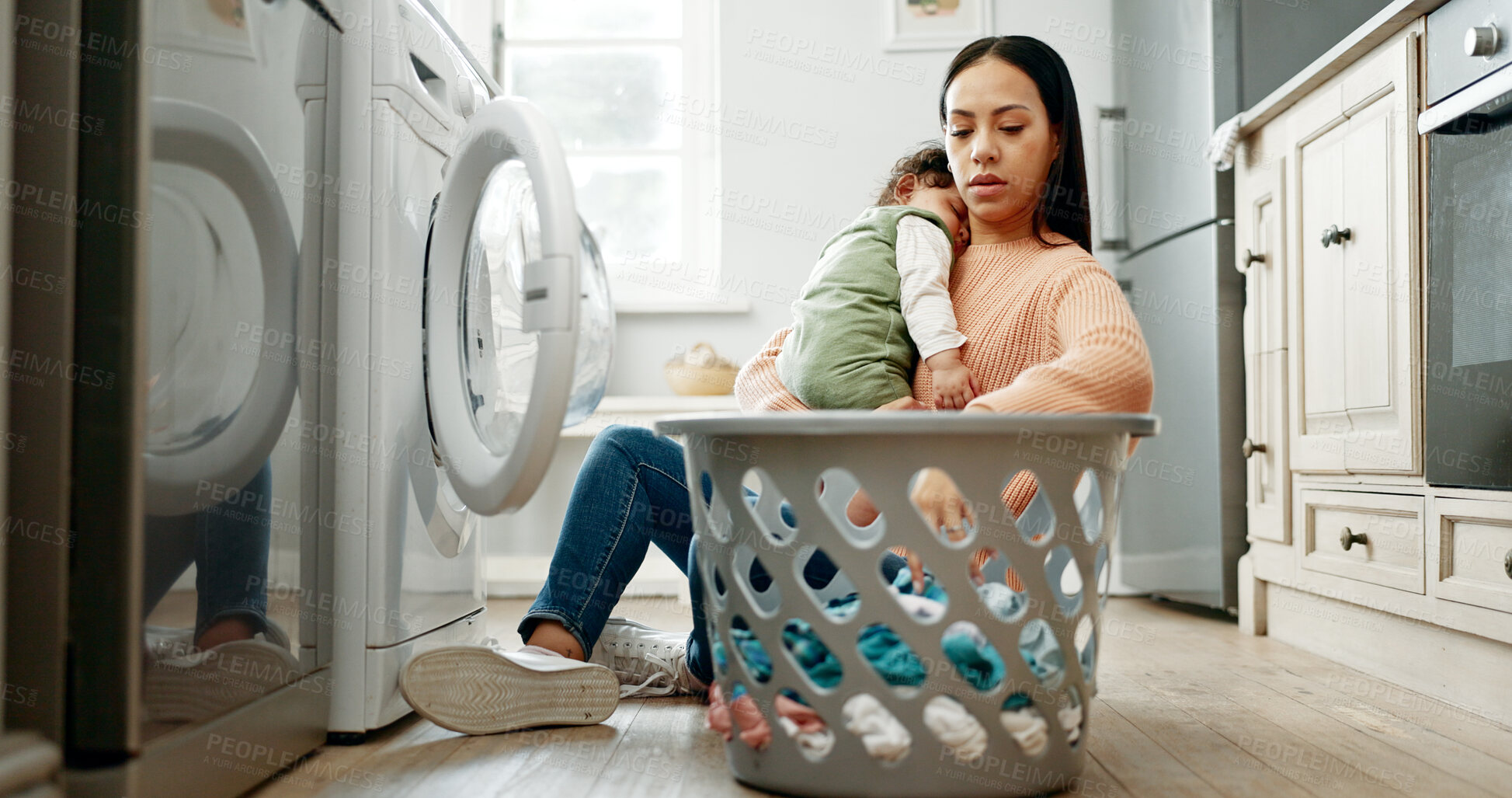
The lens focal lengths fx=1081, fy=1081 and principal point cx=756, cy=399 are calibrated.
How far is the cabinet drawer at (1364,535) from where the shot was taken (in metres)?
1.46

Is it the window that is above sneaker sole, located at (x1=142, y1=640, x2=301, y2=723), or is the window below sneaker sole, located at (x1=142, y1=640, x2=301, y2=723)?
above

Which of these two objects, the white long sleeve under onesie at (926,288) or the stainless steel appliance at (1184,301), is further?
the stainless steel appliance at (1184,301)

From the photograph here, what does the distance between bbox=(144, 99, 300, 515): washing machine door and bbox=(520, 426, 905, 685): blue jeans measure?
14.7 inches

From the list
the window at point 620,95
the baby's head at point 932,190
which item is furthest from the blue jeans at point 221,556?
the window at point 620,95

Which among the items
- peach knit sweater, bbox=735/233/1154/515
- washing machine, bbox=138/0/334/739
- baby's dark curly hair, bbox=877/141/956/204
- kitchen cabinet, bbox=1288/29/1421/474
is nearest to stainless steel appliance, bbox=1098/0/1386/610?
kitchen cabinet, bbox=1288/29/1421/474

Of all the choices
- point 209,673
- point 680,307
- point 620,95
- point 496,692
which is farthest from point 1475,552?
point 620,95

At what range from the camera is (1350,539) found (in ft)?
5.24

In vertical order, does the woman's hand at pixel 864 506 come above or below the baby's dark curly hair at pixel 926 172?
below

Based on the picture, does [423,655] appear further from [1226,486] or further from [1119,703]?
[1226,486]

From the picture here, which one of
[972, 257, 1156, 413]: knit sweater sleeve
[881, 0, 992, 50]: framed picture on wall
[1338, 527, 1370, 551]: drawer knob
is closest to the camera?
[972, 257, 1156, 413]: knit sweater sleeve

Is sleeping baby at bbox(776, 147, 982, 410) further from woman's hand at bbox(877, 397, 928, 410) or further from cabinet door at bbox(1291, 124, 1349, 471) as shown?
cabinet door at bbox(1291, 124, 1349, 471)

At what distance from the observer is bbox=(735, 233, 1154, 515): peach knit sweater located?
37.0 inches

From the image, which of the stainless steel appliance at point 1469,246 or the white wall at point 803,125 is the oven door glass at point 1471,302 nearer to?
the stainless steel appliance at point 1469,246

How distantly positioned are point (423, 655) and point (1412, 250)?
4.41 feet
